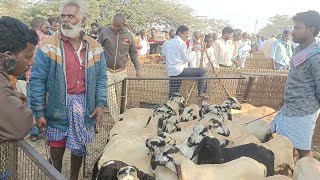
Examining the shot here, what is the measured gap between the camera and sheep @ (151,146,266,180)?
324 cm

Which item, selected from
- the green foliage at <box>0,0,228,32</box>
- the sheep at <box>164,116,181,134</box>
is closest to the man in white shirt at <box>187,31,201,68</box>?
the sheep at <box>164,116,181,134</box>

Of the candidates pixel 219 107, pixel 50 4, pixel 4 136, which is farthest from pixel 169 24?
pixel 4 136

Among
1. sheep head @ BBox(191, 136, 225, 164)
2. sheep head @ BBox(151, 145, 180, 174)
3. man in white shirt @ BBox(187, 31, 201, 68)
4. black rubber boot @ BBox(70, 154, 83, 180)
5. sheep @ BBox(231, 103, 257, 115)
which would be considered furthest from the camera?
man in white shirt @ BBox(187, 31, 201, 68)

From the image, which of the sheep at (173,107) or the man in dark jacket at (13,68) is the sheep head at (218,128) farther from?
the man in dark jacket at (13,68)

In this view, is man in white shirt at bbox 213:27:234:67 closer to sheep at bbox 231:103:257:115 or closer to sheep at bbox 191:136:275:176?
sheep at bbox 231:103:257:115

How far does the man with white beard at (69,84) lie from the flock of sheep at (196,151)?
408mm

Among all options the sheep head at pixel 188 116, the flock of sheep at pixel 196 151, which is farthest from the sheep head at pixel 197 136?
the sheep head at pixel 188 116

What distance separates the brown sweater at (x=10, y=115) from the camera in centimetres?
227

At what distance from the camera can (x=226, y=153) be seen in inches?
154

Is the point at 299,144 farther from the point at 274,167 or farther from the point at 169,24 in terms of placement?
the point at 169,24

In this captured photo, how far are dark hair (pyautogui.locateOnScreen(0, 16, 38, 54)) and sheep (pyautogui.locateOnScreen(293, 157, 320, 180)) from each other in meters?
2.36

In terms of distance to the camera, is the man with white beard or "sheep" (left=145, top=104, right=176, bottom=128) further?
"sheep" (left=145, top=104, right=176, bottom=128)

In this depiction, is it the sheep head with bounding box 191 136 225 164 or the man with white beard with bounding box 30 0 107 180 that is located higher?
the man with white beard with bounding box 30 0 107 180

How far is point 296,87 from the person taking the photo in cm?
432
